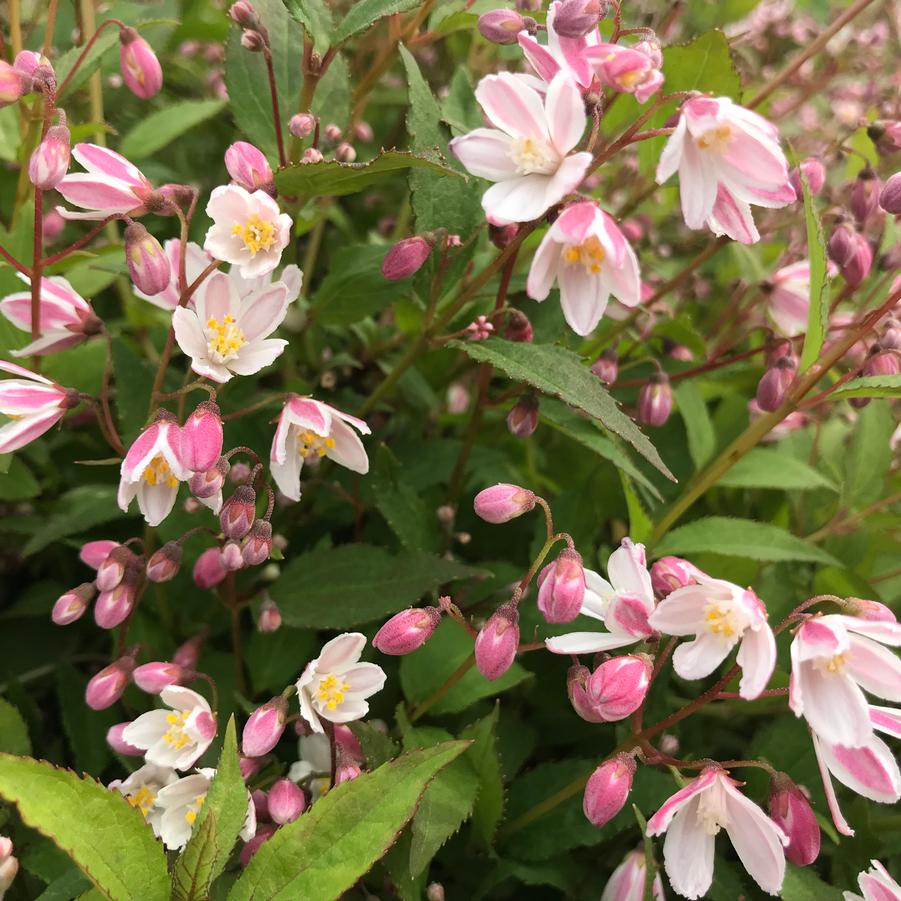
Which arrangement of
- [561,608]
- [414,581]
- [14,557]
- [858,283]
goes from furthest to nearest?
[14,557]
[858,283]
[414,581]
[561,608]

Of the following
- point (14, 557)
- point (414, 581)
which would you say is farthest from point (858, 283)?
point (14, 557)

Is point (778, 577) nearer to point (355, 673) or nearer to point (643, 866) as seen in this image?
point (643, 866)

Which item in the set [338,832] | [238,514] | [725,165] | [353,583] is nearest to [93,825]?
[338,832]

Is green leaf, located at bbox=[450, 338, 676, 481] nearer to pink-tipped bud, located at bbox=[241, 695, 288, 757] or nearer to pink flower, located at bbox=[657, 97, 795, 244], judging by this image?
pink flower, located at bbox=[657, 97, 795, 244]

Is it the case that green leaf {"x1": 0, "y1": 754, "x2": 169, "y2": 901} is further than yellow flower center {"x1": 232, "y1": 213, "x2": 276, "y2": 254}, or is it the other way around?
yellow flower center {"x1": 232, "y1": 213, "x2": 276, "y2": 254}

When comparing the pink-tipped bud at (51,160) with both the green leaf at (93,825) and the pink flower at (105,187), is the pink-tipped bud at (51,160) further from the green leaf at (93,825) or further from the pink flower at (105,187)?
the green leaf at (93,825)

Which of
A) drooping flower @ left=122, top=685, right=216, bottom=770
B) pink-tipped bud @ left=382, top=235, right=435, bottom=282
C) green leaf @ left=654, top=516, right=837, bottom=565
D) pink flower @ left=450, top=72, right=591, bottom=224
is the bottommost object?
drooping flower @ left=122, top=685, right=216, bottom=770

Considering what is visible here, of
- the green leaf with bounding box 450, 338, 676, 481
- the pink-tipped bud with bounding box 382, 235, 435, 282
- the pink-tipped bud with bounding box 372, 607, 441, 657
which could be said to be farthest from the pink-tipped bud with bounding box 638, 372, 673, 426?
the pink-tipped bud with bounding box 372, 607, 441, 657
